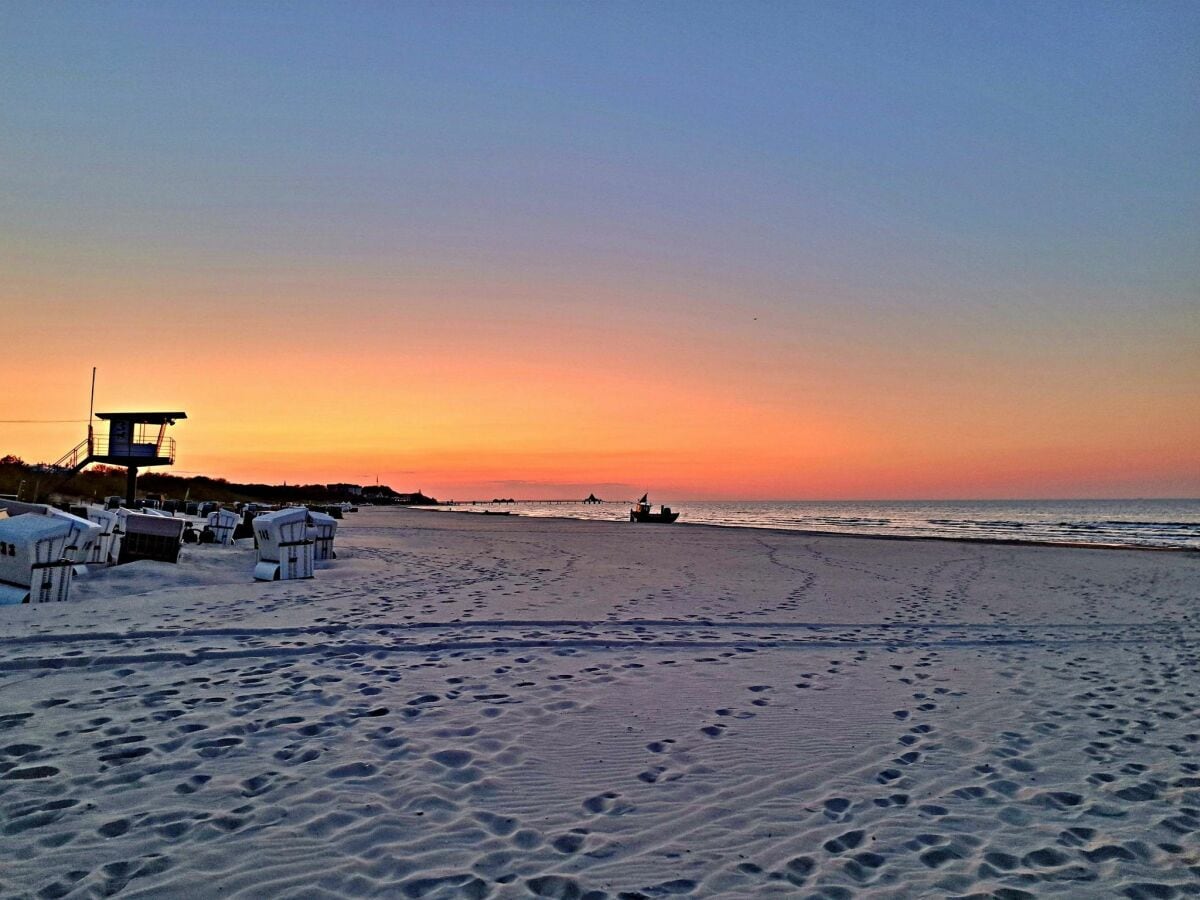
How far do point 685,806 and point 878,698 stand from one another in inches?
131

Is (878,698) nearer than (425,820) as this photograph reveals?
No

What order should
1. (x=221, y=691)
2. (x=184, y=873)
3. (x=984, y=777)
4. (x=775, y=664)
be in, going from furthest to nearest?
(x=775, y=664) → (x=221, y=691) → (x=984, y=777) → (x=184, y=873)

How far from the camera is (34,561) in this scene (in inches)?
459

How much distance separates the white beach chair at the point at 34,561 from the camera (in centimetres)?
1165

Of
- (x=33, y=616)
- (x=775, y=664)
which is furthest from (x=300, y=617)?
(x=775, y=664)

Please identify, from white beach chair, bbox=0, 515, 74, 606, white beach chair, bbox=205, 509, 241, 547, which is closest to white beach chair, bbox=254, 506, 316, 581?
white beach chair, bbox=0, 515, 74, 606

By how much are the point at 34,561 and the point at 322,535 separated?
21.1ft

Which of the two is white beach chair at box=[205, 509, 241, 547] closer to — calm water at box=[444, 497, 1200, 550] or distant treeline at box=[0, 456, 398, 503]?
distant treeline at box=[0, 456, 398, 503]

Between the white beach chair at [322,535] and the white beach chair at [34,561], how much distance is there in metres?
5.17

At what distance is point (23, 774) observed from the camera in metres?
4.75

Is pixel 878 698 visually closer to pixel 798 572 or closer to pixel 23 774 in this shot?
pixel 23 774

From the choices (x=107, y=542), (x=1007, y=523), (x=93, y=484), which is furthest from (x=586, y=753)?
(x=1007, y=523)

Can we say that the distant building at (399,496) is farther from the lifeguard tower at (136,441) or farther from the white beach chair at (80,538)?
the white beach chair at (80,538)

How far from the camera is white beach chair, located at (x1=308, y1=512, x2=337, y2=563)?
17044 millimetres
